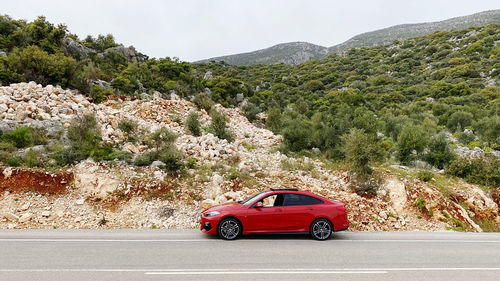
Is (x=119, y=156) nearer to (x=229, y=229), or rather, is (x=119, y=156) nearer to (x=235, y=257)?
(x=229, y=229)

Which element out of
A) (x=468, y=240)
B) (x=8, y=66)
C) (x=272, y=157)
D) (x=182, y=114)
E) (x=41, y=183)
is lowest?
(x=468, y=240)

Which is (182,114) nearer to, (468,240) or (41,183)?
(41,183)

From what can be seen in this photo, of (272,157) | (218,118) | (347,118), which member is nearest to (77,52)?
(218,118)

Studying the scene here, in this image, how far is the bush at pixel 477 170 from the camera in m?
15.1

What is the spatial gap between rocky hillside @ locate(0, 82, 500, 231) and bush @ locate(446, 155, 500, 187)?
0.72m

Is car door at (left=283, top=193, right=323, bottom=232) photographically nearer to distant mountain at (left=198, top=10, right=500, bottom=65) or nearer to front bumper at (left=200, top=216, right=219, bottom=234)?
front bumper at (left=200, top=216, right=219, bottom=234)

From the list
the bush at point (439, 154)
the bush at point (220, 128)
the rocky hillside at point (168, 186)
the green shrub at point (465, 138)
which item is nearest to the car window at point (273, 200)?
the rocky hillside at point (168, 186)

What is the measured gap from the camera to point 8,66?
22750 millimetres

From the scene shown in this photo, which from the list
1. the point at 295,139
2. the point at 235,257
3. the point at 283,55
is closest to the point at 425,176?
the point at 295,139

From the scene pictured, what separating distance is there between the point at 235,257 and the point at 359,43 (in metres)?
133

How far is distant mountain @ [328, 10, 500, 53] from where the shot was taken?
10004cm

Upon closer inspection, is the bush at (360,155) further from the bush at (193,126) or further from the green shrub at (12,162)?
the green shrub at (12,162)

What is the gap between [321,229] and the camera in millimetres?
8672

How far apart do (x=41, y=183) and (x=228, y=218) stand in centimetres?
932
